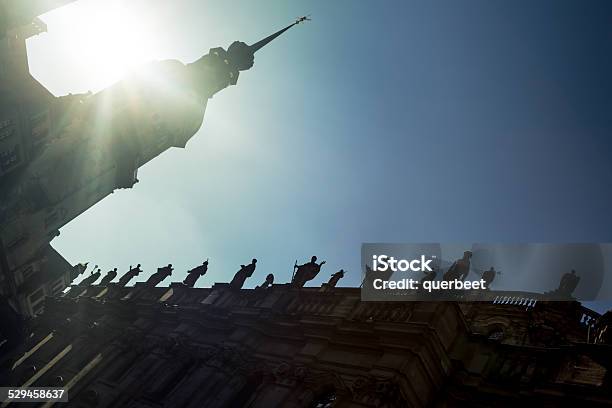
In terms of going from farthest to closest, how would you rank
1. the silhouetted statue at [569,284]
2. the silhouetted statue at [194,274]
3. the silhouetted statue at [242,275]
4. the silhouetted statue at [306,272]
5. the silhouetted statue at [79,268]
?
the silhouetted statue at [79,268] < the silhouetted statue at [194,274] < the silhouetted statue at [242,275] < the silhouetted statue at [306,272] < the silhouetted statue at [569,284]

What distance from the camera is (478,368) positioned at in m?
20.0

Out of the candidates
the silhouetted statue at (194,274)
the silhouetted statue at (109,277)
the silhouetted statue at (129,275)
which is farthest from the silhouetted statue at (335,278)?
the silhouetted statue at (109,277)

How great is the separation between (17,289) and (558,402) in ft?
139

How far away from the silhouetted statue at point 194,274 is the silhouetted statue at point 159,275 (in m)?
4.46

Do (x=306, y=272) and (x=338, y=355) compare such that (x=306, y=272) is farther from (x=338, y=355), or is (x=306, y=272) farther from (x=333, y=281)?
(x=338, y=355)

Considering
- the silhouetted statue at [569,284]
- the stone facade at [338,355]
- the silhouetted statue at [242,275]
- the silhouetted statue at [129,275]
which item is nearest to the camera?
the stone facade at [338,355]

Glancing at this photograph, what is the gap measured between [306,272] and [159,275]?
20.3m

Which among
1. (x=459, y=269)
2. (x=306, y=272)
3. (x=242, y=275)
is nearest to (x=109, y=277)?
(x=242, y=275)

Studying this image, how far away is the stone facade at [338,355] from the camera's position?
17109mm

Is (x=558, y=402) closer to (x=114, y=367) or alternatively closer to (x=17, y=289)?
(x=114, y=367)

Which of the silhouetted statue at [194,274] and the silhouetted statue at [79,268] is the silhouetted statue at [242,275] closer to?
the silhouetted statue at [194,274]

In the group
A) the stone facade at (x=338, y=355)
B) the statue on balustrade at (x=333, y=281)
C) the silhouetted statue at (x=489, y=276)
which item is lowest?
the stone facade at (x=338, y=355)

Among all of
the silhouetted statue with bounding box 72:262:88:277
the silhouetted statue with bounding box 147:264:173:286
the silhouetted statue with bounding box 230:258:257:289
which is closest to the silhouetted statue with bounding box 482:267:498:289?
the silhouetted statue with bounding box 230:258:257:289

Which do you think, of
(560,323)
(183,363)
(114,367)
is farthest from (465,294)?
(114,367)
